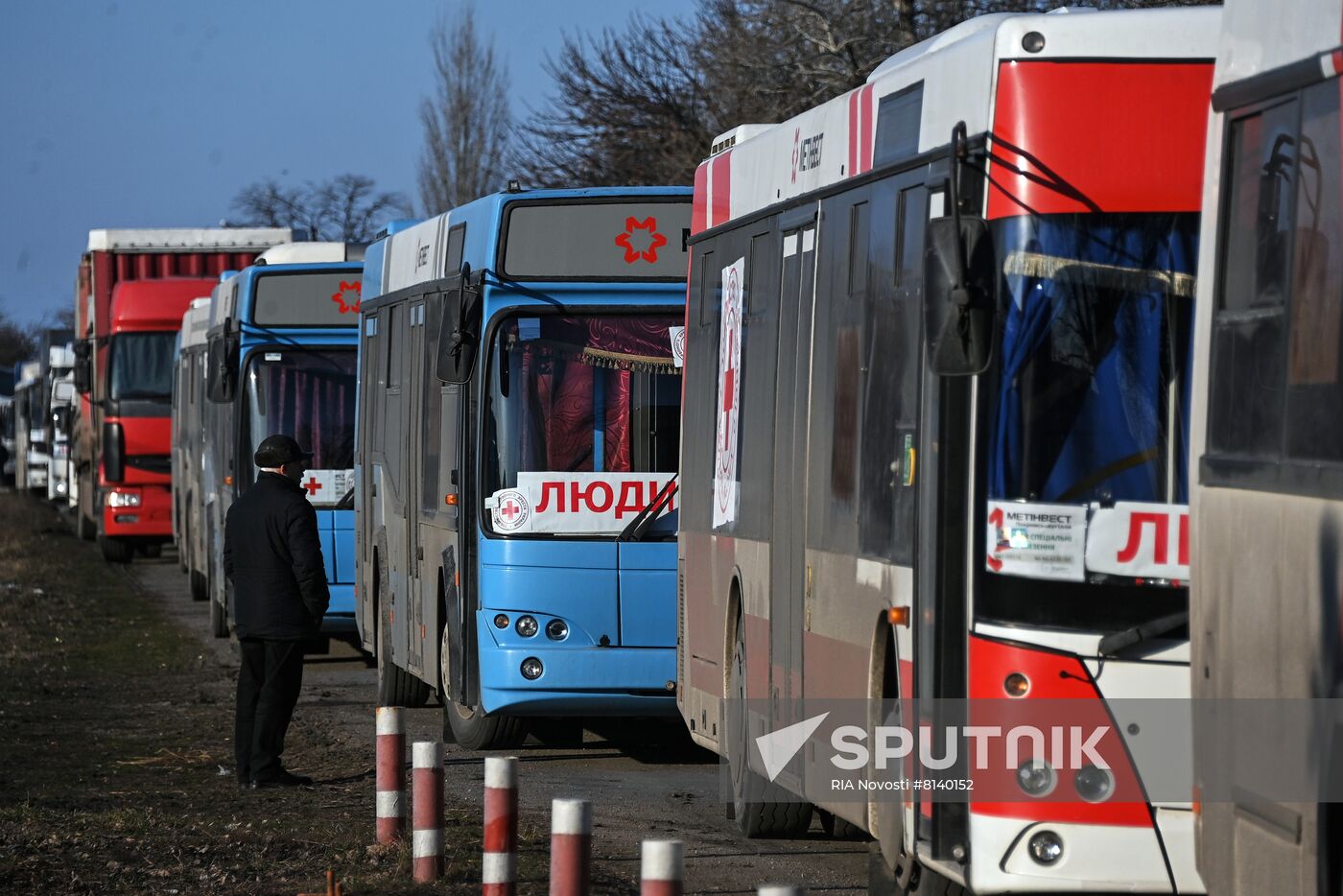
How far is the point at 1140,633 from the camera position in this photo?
6.71m

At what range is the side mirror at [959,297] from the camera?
666 centimetres

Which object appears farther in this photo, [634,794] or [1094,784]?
[634,794]

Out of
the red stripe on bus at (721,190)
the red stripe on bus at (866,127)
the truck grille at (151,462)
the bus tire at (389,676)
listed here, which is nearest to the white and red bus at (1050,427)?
the red stripe on bus at (866,127)

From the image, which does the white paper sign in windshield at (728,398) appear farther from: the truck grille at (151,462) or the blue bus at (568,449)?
the truck grille at (151,462)

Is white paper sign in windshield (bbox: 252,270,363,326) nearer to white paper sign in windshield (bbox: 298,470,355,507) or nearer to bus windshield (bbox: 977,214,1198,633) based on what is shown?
white paper sign in windshield (bbox: 298,470,355,507)

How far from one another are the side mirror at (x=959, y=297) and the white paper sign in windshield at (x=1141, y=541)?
0.57 meters

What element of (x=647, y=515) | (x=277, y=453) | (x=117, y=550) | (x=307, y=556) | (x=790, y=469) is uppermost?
(x=790, y=469)

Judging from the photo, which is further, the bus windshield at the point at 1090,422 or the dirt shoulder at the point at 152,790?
Answer: the dirt shoulder at the point at 152,790

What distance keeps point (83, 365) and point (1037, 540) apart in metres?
29.5

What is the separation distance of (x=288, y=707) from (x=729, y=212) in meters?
3.65

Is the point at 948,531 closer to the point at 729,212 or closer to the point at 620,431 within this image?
the point at 729,212

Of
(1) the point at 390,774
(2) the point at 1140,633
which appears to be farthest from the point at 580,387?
(2) the point at 1140,633

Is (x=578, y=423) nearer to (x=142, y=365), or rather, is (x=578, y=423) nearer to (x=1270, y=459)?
(x=1270, y=459)

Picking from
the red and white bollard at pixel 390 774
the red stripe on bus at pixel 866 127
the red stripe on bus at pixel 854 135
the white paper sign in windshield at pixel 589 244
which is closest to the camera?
the red stripe on bus at pixel 866 127
